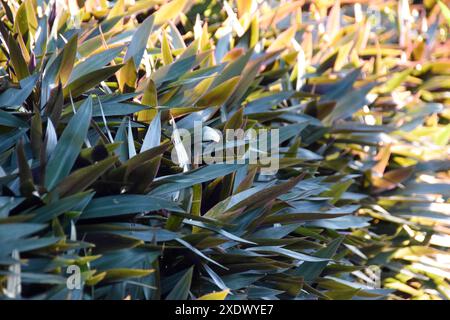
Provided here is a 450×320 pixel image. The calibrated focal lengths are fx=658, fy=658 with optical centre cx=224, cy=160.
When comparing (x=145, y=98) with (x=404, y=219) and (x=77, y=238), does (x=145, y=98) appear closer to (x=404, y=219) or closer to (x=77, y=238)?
(x=77, y=238)

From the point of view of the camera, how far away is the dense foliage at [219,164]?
4.72 ft

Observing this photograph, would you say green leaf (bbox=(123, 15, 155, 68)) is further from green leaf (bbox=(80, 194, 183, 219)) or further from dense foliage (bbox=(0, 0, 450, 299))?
green leaf (bbox=(80, 194, 183, 219))

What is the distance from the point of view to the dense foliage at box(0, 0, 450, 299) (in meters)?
1.44

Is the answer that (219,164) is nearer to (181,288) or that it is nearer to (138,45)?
(181,288)

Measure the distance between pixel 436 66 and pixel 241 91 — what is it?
120 cm

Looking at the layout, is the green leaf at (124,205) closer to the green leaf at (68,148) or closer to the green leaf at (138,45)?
the green leaf at (68,148)

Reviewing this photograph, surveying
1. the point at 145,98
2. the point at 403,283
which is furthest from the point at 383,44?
the point at 145,98

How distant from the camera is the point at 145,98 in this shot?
1866mm

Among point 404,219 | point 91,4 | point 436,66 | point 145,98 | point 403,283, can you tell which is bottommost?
point 403,283

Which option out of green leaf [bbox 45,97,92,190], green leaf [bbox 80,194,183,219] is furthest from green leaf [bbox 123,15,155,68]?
green leaf [bbox 80,194,183,219]

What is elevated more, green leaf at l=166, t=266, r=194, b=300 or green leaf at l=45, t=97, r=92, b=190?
green leaf at l=45, t=97, r=92, b=190

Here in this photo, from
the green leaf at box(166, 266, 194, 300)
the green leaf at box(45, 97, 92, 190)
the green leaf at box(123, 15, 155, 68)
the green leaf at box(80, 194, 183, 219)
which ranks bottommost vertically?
the green leaf at box(166, 266, 194, 300)

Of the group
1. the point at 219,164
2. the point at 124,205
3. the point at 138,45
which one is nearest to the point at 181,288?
the point at 124,205

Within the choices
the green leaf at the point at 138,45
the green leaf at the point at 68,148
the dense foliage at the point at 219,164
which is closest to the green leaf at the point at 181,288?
the dense foliage at the point at 219,164
